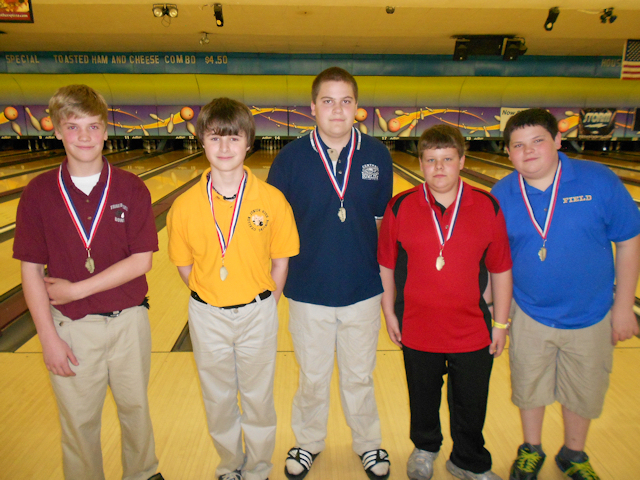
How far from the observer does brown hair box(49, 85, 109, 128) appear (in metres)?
1.25

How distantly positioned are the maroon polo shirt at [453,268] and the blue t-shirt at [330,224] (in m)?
0.16

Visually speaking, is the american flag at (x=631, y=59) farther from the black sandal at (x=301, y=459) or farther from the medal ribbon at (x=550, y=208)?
the black sandal at (x=301, y=459)

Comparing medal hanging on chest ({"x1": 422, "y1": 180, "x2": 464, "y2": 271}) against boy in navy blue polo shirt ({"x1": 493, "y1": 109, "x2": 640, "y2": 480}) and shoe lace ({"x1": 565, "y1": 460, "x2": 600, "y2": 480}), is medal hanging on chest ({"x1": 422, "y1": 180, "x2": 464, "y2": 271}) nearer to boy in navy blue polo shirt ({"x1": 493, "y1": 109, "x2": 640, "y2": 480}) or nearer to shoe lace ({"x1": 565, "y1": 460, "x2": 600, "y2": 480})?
boy in navy blue polo shirt ({"x1": 493, "y1": 109, "x2": 640, "y2": 480})

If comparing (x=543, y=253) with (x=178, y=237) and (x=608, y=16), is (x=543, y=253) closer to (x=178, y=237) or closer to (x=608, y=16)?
(x=178, y=237)

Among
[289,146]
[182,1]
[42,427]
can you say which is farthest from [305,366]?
[182,1]

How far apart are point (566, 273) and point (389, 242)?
564 mm

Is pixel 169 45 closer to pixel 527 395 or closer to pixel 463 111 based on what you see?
pixel 463 111

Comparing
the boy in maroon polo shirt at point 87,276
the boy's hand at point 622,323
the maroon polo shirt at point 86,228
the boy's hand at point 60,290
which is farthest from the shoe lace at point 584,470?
the boy's hand at point 60,290

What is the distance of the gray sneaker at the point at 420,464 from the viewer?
1500 millimetres

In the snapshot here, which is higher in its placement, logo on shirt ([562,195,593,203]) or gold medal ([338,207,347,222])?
logo on shirt ([562,195,593,203])

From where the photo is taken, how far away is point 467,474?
59.0 inches

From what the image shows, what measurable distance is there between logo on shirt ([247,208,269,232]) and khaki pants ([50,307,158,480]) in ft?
1.48

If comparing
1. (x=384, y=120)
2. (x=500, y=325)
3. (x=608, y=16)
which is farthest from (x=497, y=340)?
(x=384, y=120)

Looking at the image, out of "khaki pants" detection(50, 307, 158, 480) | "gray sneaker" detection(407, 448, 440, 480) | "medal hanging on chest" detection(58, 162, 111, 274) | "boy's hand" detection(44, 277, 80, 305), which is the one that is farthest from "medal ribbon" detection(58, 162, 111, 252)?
"gray sneaker" detection(407, 448, 440, 480)
